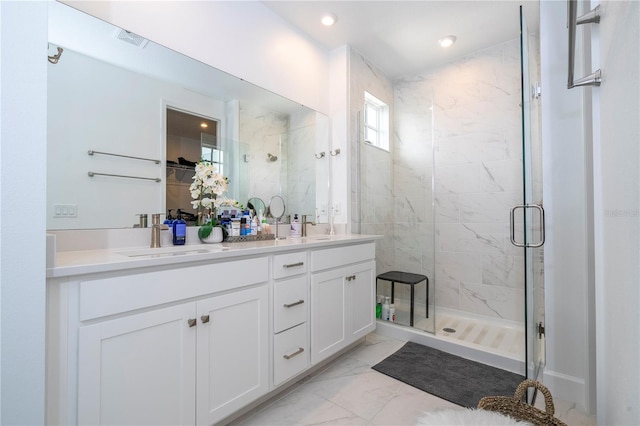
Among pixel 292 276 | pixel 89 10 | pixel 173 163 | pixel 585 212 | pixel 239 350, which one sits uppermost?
pixel 89 10

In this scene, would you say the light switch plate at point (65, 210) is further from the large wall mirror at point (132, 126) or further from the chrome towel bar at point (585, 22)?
the chrome towel bar at point (585, 22)

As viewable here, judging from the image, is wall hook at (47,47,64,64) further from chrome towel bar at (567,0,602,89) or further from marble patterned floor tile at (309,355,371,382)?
marble patterned floor tile at (309,355,371,382)

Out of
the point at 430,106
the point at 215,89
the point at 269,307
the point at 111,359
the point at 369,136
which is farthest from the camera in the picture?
the point at 369,136

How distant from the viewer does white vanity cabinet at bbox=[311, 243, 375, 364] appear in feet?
5.93

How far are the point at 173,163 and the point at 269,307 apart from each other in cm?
101

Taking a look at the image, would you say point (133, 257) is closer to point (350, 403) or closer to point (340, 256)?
point (340, 256)

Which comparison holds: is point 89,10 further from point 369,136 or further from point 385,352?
point 385,352

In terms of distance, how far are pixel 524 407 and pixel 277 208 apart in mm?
1890

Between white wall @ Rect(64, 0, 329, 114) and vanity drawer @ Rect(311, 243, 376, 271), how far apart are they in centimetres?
140

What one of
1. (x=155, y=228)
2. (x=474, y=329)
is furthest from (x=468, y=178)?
(x=155, y=228)

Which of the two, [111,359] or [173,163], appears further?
[173,163]

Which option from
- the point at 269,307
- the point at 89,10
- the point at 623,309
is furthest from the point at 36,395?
the point at 89,10

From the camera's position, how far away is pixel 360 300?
2195 millimetres

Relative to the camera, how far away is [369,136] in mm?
3074
